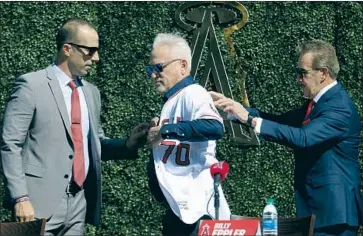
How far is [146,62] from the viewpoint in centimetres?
980

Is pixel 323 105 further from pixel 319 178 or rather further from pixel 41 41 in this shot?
pixel 41 41

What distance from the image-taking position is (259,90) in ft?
32.3

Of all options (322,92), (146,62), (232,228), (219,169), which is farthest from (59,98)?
(146,62)

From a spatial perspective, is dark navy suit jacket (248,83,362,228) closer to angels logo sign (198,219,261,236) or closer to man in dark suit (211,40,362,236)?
man in dark suit (211,40,362,236)

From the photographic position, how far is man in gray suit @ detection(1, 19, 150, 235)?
22.2 ft

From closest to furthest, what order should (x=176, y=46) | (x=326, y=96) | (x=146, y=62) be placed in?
1. (x=176, y=46)
2. (x=326, y=96)
3. (x=146, y=62)

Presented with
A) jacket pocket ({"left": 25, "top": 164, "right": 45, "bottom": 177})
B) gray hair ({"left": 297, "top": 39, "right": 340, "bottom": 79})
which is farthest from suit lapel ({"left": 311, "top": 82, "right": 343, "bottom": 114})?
jacket pocket ({"left": 25, "top": 164, "right": 45, "bottom": 177})

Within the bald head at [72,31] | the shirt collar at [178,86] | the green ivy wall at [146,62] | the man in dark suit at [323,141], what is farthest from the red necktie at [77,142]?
the green ivy wall at [146,62]

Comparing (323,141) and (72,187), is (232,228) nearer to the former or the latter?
(323,141)

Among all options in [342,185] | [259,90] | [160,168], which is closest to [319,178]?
[342,185]

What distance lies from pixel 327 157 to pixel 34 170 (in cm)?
179

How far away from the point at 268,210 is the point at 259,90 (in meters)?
3.97

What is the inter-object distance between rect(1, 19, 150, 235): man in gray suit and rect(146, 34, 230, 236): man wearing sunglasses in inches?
19.3

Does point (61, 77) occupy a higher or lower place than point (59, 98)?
higher
